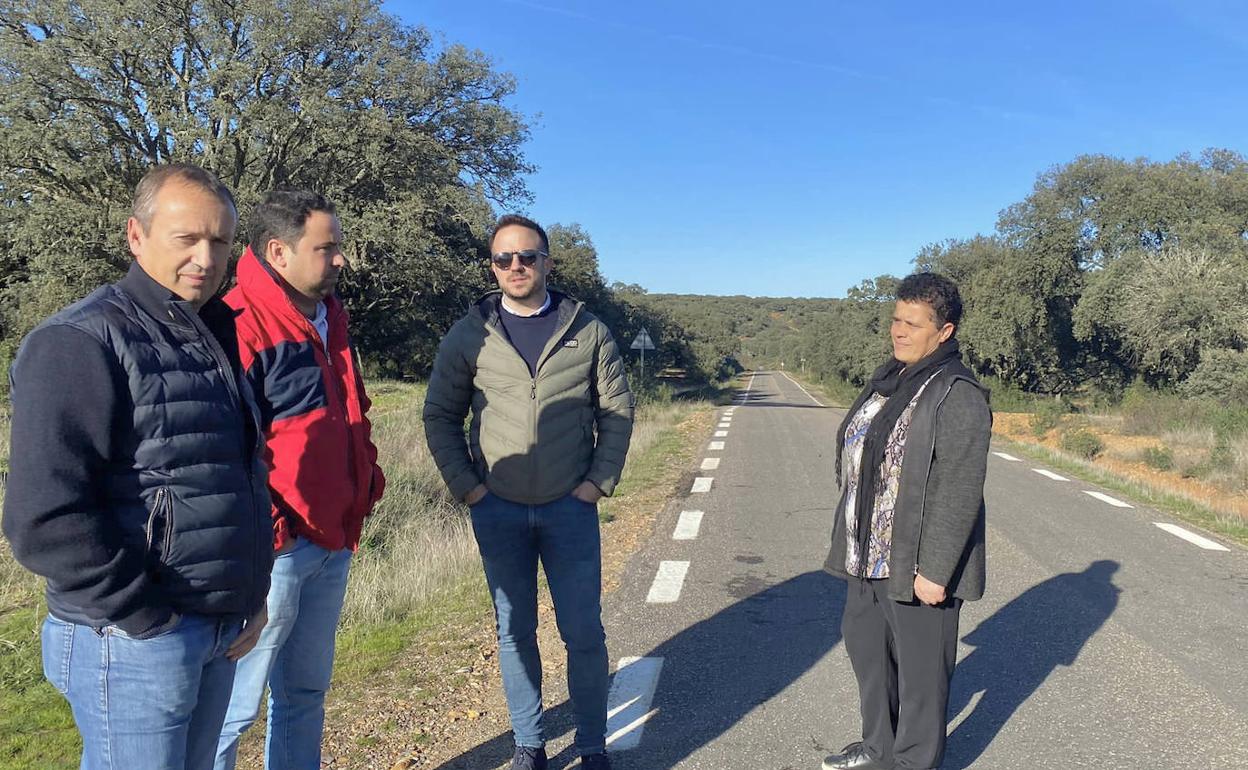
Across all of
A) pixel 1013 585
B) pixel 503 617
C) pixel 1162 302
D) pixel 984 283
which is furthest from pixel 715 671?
pixel 984 283

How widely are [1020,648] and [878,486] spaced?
86.8 inches

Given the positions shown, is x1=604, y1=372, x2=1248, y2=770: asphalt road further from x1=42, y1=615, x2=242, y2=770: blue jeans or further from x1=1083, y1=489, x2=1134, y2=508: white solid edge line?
x1=42, y1=615, x2=242, y2=770: blue jeans

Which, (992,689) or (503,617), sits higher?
(503,617)

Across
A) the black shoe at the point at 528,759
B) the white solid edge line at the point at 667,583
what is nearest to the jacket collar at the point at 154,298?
the black shoe at the point at 528,759

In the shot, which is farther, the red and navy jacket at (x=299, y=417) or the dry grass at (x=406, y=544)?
the dry grass at (x=406, y=544)

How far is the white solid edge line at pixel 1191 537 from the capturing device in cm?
716

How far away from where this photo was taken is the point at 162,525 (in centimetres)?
172

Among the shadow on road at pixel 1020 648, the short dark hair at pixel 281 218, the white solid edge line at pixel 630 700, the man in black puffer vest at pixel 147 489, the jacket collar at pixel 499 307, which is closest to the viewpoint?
the man in black puffer vest at pixel 147 489

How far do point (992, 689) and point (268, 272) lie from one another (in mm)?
3797

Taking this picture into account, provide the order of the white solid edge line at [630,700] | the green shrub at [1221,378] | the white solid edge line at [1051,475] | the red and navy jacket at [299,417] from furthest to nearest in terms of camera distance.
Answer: the green shrub at [1221,378] < the white solid edge line at [1051,475] < the white solid edge line at [630,700] < the red and navy jacket at [299,417]

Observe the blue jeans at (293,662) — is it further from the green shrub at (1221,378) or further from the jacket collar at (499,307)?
the green shrub at (1221,378)

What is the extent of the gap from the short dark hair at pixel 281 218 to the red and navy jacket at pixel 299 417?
2.5 inches

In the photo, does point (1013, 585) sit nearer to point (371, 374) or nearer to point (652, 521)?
point (652, 521)

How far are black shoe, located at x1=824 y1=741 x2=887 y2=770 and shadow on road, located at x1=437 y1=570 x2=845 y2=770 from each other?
0.51 meters
